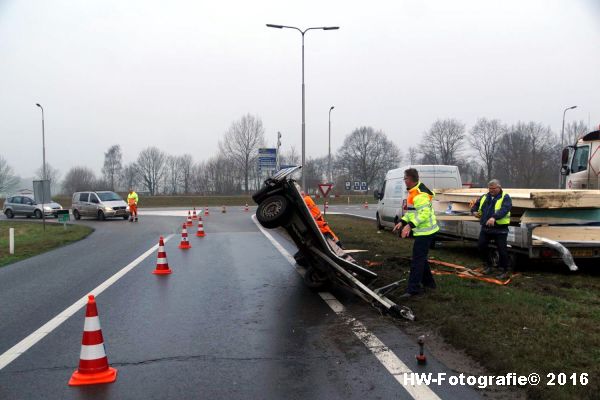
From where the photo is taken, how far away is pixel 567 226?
8.74 metres

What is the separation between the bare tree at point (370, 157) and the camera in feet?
305

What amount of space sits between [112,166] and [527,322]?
10250cm

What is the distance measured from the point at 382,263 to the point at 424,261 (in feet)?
10.1

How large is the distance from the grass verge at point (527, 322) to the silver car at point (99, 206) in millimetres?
23065

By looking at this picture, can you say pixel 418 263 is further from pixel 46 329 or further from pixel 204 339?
pixel 46 329

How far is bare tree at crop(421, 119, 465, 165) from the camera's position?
8362cm

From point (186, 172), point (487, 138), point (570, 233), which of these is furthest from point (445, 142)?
point (570, 233)

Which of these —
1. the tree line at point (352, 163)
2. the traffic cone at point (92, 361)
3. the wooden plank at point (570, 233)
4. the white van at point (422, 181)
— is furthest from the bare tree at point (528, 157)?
the traffic cone at point (92, 361)

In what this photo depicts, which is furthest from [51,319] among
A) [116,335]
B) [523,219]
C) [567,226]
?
[567,226]

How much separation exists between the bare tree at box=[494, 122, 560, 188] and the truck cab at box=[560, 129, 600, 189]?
166ft

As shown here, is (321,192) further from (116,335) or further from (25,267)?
(116,335)

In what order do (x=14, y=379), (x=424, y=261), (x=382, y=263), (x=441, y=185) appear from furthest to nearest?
1. (x=441, y=185)
2. (x=382, y=263)
3. (x=424, y=261)
4. (x=14, y=379)

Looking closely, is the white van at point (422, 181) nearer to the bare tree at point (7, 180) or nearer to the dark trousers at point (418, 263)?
the dark trousers at point (418, 263)

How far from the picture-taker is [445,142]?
3305 inches
